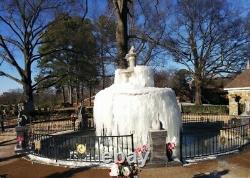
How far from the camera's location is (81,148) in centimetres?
1442

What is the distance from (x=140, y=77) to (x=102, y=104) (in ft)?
6.76

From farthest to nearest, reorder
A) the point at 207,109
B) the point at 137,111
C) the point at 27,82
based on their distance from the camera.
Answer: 1. the point at 27,82
2. the point at 207,109
3. the point at 137,111

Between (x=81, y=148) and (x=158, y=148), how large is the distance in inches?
116

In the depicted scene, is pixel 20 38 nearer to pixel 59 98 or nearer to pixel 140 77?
pixel 140 77

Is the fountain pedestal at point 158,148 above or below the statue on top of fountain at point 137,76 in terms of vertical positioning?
below

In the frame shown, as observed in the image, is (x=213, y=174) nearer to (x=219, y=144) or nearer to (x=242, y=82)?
(x=219, y=144)

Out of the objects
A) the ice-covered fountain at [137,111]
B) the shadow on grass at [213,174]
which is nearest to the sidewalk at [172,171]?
the shadow on grass at [213,174]

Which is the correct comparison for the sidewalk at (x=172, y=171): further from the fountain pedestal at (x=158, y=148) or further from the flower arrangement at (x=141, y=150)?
the flower arrangement at (x=141, y=150)

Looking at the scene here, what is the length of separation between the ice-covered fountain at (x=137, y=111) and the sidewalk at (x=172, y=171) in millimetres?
2172

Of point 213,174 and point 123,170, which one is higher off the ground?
point 123,170

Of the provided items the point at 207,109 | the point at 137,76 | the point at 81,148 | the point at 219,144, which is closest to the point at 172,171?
the point at 81,148

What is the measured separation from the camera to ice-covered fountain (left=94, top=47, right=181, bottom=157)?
1576cm

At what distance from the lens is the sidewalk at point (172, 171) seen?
40.0 ft

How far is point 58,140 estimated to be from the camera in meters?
18.2
